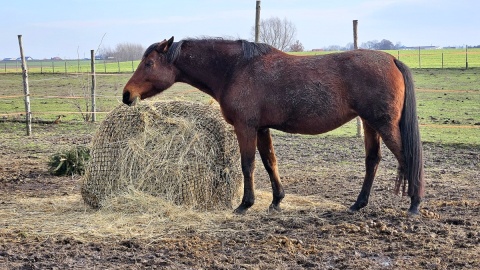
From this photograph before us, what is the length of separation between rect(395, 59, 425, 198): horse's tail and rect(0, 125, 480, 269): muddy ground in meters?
0.30

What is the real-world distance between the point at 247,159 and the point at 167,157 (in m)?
Result: 0.92

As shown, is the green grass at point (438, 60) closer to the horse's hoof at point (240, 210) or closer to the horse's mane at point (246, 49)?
the horse's mane at point (246, 49)

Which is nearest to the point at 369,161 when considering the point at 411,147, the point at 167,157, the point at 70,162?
the point at 411,147

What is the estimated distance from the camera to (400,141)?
638 cm

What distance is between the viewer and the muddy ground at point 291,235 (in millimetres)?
4914

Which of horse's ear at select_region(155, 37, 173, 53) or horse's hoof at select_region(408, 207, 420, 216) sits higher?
horse's ear at select_region(155, 37, 173, 53)

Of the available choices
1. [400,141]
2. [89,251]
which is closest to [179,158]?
[89,251]

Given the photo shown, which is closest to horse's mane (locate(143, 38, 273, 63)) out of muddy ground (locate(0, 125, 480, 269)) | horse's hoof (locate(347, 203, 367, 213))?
muddy ground (locate(0, 125, 480, 269))

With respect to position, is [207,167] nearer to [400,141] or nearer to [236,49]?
[236,49]

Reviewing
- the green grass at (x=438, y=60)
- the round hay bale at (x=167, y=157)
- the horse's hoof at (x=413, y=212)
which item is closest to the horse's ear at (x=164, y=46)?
the round hay bale at (x=167, y=157)

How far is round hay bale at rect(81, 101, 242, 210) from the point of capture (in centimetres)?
685

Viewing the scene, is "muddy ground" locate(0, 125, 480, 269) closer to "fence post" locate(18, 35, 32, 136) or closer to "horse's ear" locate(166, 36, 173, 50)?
"horse's ear" locate(166, 36, 173, 50)

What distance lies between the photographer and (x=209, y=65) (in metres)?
7.00

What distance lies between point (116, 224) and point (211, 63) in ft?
6.97
